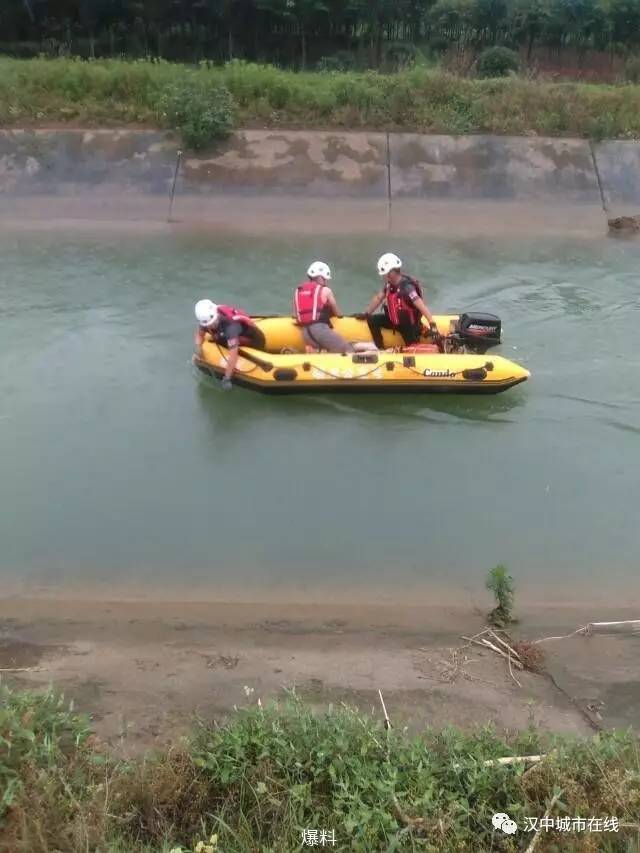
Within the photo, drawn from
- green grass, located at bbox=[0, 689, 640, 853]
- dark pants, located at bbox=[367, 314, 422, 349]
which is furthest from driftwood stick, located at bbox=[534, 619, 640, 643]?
dark pants, located at bbox=[367, 314, 422, 349]

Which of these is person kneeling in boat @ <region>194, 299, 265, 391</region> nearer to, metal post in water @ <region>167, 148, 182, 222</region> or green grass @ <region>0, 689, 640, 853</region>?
green grass @ <region>0, 689, 640, 853</region>

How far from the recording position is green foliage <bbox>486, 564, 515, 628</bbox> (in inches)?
188

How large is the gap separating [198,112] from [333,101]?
2.45 m

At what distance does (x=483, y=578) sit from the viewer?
5.40 metres

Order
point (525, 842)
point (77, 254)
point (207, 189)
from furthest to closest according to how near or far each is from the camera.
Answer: point (207, 189), point (77, 254), point (525, 842)

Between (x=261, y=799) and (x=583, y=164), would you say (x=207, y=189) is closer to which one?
(x=583, y=164)

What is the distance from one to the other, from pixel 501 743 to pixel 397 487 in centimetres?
337

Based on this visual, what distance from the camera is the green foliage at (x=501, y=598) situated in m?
4.77

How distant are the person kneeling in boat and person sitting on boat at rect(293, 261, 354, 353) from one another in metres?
0.49

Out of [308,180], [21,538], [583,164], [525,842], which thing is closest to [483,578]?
[525,842]

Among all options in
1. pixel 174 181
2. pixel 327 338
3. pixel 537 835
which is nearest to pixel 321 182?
pixel 174 181

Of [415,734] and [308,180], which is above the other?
[308,180]

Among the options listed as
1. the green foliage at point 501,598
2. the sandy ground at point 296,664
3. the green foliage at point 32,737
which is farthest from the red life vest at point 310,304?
the green foliage at point 32,737

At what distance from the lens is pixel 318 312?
25.7 ft
